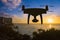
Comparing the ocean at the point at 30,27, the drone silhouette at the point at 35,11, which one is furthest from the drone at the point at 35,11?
the ocean at the point at 30,27

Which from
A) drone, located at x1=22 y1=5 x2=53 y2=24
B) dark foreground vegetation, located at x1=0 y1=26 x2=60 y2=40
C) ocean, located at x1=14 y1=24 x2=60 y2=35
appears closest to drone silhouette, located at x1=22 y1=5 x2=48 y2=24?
drone, located at x1=22 y1=5 x2=53 y2=24

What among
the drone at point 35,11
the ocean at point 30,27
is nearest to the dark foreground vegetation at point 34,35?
the ocean at point 30,27

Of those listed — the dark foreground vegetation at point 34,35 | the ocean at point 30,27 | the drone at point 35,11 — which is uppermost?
the drone at point 35,11

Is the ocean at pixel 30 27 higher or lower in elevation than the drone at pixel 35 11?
lower

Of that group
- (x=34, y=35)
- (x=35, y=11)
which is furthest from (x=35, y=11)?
(x=34, y=35)

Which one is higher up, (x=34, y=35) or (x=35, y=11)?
(x=35, y=11)

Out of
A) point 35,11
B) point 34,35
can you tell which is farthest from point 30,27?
point 35,11

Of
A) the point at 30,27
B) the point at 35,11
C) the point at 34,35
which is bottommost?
the point at 34,35

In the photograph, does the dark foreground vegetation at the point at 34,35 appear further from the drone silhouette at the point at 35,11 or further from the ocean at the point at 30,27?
the drone silhouette at the point at 35,11

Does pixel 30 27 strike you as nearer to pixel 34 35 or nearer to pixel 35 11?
pixel 34 35

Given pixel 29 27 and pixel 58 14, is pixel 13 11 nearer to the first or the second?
pixel 29 27

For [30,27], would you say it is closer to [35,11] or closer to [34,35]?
[34,35]
